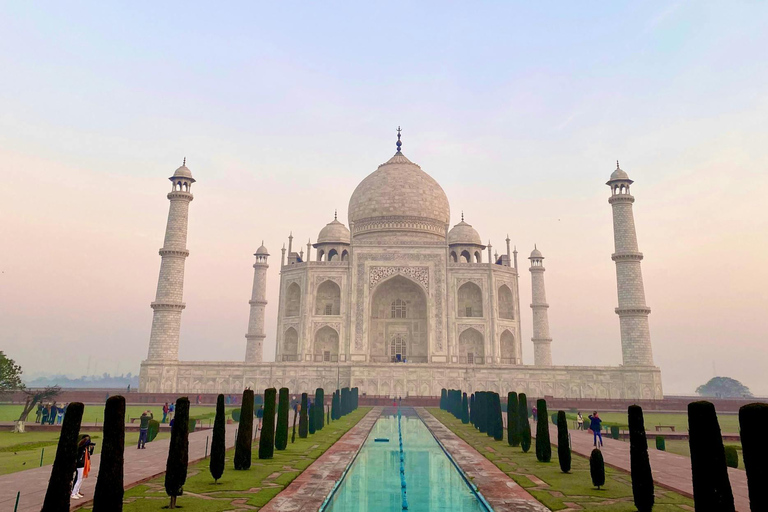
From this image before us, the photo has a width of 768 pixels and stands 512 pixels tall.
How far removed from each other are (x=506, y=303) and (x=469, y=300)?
2457mm

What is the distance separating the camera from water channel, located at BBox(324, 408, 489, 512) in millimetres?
7191

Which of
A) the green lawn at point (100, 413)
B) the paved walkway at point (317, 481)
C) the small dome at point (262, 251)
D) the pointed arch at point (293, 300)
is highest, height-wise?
the small dome at point (262, 251)

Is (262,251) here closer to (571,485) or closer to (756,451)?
(571,485)

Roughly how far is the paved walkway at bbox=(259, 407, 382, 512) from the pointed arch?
74.3 feet

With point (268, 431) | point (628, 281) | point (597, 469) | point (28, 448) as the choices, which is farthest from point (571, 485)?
point (628, 281)

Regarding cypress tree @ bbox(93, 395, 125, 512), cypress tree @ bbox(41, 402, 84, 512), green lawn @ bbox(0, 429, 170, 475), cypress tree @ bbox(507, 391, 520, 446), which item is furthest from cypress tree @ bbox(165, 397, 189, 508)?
cypress tree @ bbox(507, 391, 520, 446)

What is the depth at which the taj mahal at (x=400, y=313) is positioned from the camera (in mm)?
29000

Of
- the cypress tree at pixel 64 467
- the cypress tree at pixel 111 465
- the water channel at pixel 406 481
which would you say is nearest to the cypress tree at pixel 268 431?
the water channel at pixel 406 481

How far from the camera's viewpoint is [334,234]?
132ft

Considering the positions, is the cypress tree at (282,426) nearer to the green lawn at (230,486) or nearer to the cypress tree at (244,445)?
the green lawn at (230,486)

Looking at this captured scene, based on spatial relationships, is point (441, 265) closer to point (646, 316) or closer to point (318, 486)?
point (646, 316)

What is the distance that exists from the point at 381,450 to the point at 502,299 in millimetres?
25532

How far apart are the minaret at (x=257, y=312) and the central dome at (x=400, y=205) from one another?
7.78 meters

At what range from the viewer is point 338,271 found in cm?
3472
